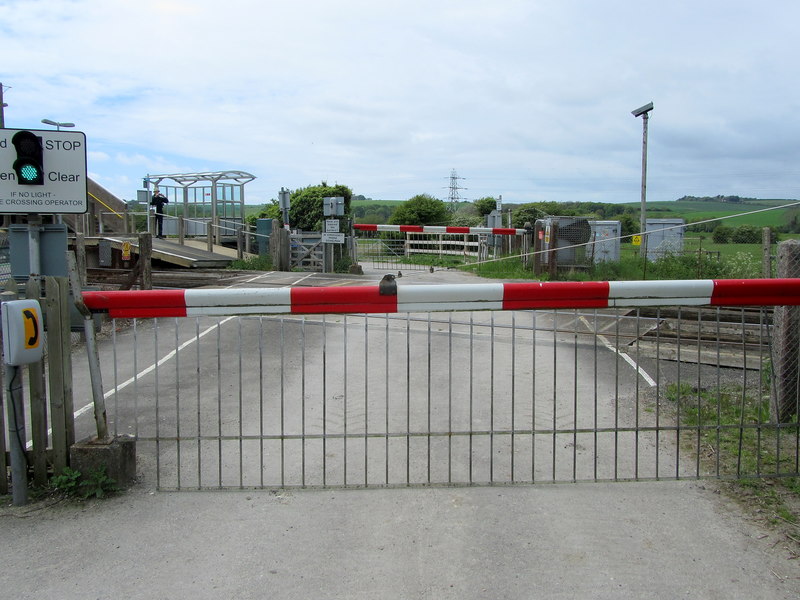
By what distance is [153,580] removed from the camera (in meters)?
3.94

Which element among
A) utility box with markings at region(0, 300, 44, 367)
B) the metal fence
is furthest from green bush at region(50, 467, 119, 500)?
utility box with markings at region(0, 300, 44, 367)

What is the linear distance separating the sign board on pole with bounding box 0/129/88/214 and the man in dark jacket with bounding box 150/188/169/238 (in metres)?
24.5

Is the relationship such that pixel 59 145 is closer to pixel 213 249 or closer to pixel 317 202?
pixel 213 249

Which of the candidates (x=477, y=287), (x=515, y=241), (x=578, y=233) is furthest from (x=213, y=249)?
(x=477, y=287)

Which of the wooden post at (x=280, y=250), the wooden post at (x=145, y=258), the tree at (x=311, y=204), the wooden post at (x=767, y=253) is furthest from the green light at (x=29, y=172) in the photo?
the tree at (x=311, y=204)

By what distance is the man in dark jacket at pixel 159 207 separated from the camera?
2986cm

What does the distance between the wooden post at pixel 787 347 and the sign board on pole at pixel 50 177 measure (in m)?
6.03

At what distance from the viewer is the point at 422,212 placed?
5031cm

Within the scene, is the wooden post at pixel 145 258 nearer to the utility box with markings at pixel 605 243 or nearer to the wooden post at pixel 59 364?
the wooden post at pixel 59 364

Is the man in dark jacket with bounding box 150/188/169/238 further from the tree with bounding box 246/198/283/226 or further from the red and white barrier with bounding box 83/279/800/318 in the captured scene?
the red and white barrier with bounding box 83/279/800/318

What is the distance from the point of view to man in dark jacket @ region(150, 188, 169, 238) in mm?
29859

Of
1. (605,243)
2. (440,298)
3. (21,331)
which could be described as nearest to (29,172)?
(21,331)

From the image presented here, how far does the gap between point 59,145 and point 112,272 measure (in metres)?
10.4

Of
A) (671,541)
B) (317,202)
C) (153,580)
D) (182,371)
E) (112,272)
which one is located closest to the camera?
(153,580)
